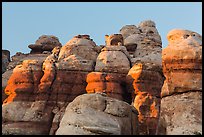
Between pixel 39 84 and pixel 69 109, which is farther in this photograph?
pixel 39 84

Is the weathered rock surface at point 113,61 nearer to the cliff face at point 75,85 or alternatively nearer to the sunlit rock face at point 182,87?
the cliff face at point 75,85

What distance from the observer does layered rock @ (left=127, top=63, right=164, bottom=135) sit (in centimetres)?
2223

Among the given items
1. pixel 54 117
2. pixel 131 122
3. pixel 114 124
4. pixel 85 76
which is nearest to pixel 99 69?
pixel 85 76

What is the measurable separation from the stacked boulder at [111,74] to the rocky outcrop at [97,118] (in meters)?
8.86

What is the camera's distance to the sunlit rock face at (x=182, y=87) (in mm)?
13211

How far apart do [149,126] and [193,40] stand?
29.1 feet

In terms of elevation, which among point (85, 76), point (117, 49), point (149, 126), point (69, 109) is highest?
point (117, 49)

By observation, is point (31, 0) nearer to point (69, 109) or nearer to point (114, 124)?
point (69, 109)

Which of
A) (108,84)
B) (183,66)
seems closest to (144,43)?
(108,84)

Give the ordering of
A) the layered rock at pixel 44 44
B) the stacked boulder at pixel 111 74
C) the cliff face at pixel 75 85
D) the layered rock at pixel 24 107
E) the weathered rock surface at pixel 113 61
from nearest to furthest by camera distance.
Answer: the cliff face at pixel 75 85
the stacked boulder at pixel 111 74
the layered rock at pixel 24 107
the weathered rock surface at pixel 113 61
the layered rock at pixel 44 44

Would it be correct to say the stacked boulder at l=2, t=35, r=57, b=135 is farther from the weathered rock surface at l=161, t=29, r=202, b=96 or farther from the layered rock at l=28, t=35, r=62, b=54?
the layered rock at l=28, t=35, r=62, b=54

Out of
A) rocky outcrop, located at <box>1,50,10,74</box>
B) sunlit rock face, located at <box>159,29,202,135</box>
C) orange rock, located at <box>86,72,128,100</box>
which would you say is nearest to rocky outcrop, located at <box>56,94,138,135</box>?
sunlit rock face, located at <box>159,29,202,135</box>

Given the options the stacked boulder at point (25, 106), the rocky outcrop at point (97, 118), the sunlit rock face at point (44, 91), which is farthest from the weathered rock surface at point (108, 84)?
the rocky outcrop at point (97, 118)

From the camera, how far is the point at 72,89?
25891 mm
